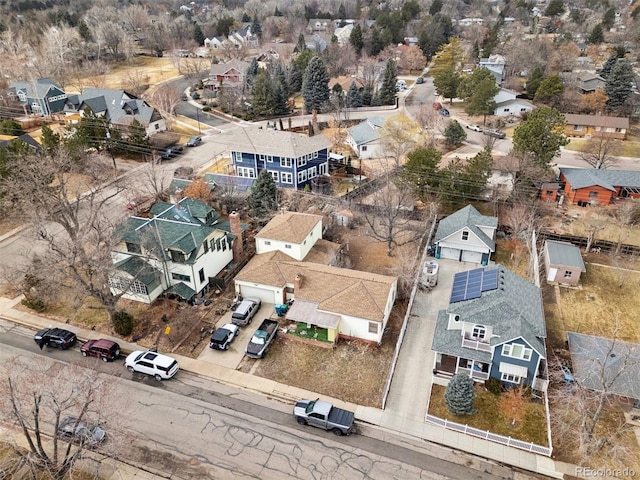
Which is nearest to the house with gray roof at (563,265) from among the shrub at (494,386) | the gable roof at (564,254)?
the gable roof at (564,254)

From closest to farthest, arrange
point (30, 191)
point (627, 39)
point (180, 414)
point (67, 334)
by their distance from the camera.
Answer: point (180, 414) → point (67, 334) → point (30, 191) → point (627, 39)

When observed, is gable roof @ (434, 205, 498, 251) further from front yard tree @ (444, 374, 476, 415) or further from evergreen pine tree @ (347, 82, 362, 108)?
evergreen pine tree @ (347, 82, 362, 108)

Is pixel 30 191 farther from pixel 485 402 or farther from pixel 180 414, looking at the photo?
pixel 485 402

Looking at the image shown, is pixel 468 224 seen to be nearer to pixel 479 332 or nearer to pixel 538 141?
pixel 479 332

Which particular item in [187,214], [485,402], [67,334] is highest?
[187,214]

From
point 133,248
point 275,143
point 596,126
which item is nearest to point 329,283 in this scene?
point 133,248

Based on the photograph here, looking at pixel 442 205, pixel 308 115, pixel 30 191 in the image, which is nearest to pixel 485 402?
pixel 442 205

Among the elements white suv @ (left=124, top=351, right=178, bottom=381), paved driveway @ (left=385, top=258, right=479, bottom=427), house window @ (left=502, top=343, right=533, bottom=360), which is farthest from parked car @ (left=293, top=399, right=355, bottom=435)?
house window @ (left=502, top=343, right=533, bottom=360)
